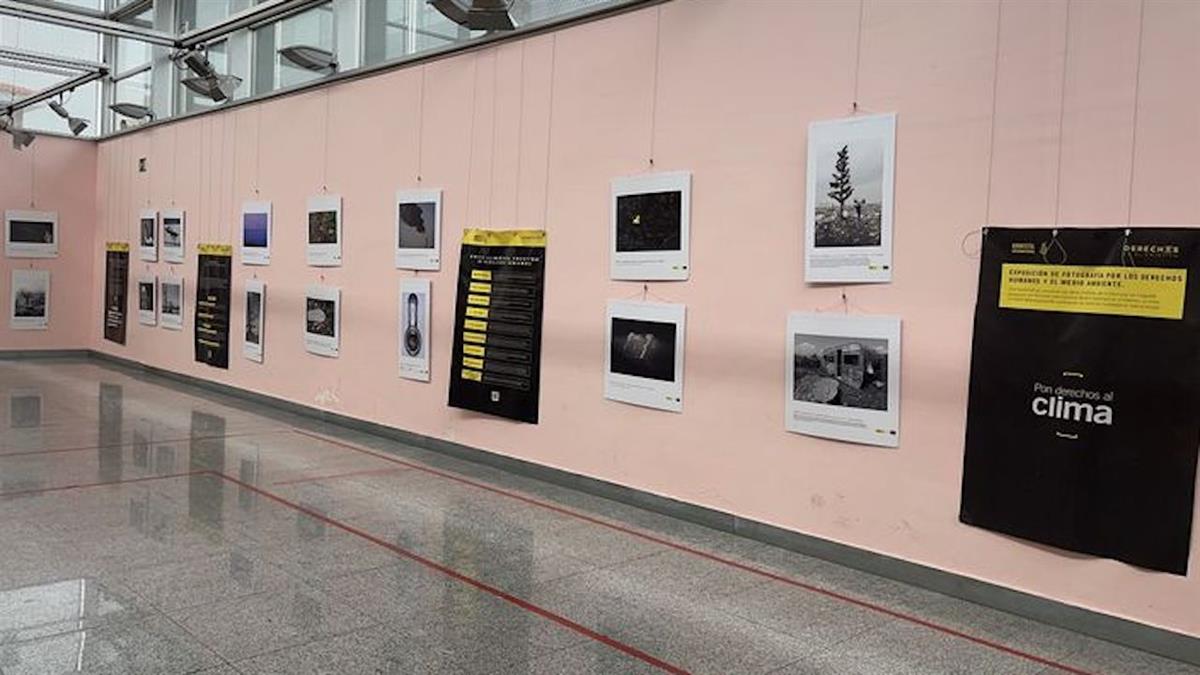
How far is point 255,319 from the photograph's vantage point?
9.70 m

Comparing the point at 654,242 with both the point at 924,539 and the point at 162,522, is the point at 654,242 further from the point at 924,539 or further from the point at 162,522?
the point at 162,522

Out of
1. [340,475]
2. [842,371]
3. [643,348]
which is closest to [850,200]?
[842,371]

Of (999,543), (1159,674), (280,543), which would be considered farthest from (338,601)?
(1159,674)

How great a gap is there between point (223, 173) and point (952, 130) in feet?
27.8

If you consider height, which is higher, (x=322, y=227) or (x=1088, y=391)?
(x=322, y=227)

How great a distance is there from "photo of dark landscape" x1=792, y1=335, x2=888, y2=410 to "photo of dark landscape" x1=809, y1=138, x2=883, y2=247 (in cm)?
50

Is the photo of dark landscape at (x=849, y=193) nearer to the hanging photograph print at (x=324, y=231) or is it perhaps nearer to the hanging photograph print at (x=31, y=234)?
the hanging photograph print at (x=324, y=231)

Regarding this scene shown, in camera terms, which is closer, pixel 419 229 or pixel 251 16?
pixel 419 229

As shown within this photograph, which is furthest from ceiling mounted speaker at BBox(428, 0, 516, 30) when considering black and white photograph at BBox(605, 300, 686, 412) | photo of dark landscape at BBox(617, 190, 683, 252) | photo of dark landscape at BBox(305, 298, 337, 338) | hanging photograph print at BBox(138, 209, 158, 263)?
hanging photograph print at BBox(138, 209, 158, 263)

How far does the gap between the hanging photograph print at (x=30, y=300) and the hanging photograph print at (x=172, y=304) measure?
2.91m

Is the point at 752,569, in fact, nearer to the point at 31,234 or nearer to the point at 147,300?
the point at 147,300

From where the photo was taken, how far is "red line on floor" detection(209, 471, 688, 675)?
11.3ft

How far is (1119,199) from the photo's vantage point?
375 cm
